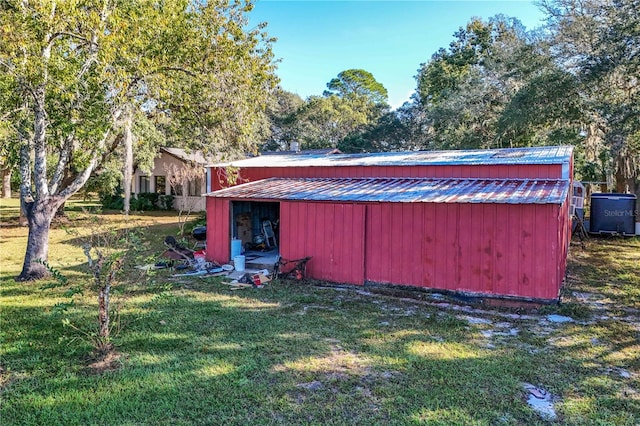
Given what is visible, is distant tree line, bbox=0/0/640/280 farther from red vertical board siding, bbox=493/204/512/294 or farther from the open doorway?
red vertical board siding, bbox=493/204/512/294

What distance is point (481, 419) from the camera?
3.61 m

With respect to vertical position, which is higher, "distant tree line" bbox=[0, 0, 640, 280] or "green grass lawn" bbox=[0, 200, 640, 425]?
"distant tree line" bbox=[0, 0, 640, 280]

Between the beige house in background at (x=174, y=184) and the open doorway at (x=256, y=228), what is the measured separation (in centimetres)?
980

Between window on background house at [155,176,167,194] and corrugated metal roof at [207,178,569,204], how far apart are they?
15.9 m

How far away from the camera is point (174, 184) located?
2322 centimetres

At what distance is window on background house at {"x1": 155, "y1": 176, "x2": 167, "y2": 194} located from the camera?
25.5 m

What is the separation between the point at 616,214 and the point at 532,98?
5.68 metres

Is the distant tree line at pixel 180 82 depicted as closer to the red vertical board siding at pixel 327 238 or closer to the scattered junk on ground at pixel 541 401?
the red vertical board siding at pixel 327 238

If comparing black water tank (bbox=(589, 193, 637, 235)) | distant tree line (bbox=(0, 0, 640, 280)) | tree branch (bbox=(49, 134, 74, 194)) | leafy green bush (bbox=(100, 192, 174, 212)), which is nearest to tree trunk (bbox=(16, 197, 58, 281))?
distant tree line (bbox=(0, 0, 640, 280))

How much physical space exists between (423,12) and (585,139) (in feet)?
30.6

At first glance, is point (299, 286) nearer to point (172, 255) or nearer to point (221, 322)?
point (221, 322)

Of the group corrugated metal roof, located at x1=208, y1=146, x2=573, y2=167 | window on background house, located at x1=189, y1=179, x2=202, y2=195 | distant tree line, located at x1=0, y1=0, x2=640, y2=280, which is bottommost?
window on background house, located at x1=189, y1=179, x2=202, y2=195

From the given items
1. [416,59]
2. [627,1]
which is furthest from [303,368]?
[416,59]

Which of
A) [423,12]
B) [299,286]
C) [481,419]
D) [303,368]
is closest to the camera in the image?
[481,419]
